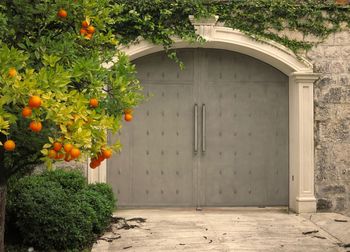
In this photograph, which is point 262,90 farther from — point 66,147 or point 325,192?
point 66,147

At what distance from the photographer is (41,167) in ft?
28.7

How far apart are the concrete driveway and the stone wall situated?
464 mm

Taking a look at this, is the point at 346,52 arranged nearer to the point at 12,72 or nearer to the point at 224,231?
the point at 224,231

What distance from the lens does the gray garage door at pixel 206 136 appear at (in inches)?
373

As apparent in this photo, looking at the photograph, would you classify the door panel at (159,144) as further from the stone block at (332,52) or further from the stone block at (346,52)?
the stone block at (346,52)

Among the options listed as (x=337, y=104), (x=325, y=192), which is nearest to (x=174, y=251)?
(x=325, y=192)

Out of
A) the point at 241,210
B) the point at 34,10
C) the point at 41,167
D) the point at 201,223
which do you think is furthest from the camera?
the point at 241,210

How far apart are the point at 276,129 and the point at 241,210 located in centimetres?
154

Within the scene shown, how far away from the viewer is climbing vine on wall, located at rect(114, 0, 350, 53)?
29.3 ft

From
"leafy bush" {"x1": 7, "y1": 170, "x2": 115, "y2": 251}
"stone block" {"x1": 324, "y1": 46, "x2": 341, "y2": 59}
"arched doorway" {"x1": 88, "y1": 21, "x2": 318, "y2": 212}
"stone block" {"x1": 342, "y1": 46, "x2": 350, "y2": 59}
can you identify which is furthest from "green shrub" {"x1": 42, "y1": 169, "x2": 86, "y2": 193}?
"stone block" {"x1": 342, "y1": 46, "x2": 350, "y2": 59}

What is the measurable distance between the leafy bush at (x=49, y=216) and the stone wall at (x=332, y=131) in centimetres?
400

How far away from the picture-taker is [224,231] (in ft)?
24.3

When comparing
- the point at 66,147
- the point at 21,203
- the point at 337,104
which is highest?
the point at 337,104

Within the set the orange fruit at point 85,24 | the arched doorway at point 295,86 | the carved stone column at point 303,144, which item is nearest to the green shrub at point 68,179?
the arched doorway at point 295,86
